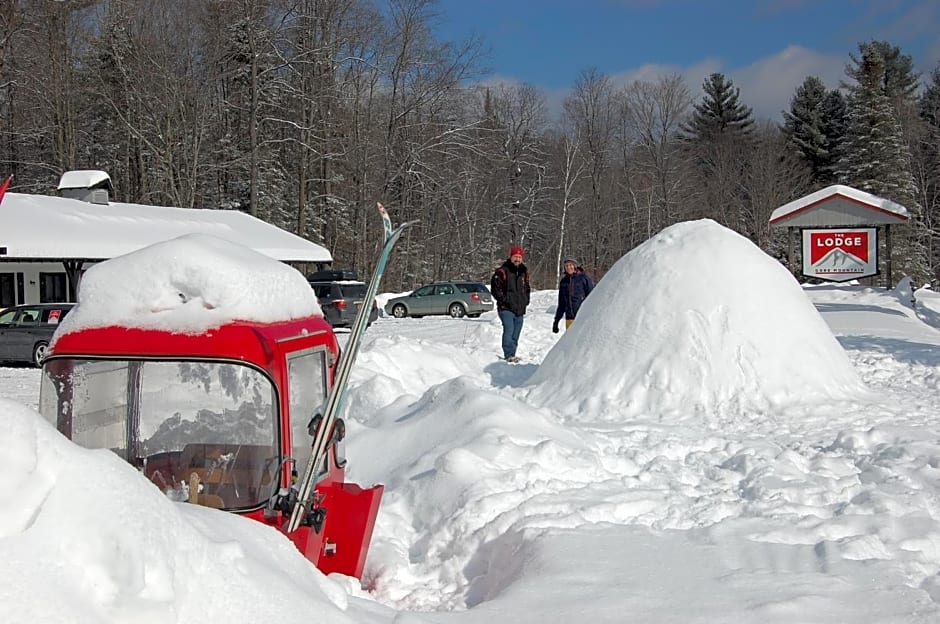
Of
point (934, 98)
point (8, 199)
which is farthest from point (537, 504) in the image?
point (934, 98)

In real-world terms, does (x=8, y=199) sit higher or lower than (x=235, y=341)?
higher

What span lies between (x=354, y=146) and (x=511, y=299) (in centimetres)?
3092

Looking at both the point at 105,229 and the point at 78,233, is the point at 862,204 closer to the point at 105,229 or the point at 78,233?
the point at 105,229

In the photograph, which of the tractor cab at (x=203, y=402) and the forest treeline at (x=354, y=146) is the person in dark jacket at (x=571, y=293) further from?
A: the forest treeline at (x=354, y=146)

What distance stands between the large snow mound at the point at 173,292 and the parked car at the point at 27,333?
52.6 ft

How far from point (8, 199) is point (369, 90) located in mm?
20668

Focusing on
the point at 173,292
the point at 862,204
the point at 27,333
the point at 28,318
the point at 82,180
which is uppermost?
the point at 82,180

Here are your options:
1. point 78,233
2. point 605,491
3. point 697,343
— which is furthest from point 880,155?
point 605,491

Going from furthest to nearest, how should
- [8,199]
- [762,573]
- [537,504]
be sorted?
1. [8,199]
2. [537,504]
3. [762,573]

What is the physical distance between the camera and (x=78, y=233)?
982 inches

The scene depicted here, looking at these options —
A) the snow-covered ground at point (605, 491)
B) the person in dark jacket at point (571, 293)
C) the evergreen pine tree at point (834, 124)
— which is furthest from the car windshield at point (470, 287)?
the evergreen pine tree at point (834, 124)

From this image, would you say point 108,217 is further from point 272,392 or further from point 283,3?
point 272,392

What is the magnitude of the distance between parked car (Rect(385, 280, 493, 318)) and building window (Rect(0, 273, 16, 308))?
41.9 feet

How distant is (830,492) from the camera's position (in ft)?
19.9
